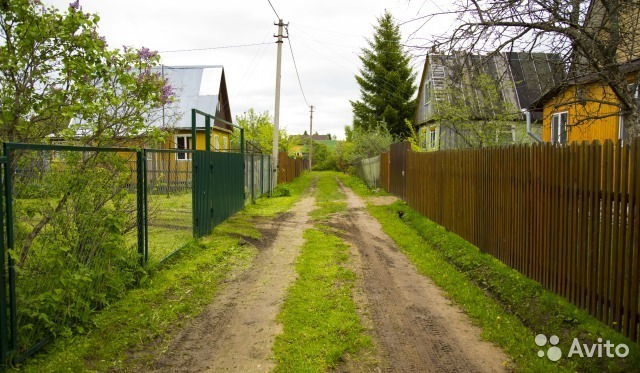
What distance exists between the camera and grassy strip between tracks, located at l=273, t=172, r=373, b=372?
4.08 meters

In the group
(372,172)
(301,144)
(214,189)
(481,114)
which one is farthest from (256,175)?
(301,144)

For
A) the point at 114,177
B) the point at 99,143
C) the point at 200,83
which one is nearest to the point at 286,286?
the point at 114,177

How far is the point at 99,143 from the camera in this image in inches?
240

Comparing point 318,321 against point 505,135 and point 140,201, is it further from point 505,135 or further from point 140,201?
point 505,135

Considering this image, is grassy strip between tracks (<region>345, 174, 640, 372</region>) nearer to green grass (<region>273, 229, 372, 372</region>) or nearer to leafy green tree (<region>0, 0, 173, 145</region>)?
green grass (<region>273, 229, 372, 372</region>)

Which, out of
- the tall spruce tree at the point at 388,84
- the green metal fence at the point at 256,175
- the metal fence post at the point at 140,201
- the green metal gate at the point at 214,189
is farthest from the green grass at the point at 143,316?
the tall spruce tree at the point at 388,84

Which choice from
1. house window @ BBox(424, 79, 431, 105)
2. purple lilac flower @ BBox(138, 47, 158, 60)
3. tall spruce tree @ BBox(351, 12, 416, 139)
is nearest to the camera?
purple lilac flower @ BBox(138, 47, 158, 60)

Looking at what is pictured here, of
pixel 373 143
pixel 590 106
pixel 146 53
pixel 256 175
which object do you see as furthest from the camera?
pixel 373 143

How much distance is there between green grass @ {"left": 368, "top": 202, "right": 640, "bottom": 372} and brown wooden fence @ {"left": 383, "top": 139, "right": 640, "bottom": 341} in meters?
0.15

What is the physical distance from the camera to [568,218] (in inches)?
189

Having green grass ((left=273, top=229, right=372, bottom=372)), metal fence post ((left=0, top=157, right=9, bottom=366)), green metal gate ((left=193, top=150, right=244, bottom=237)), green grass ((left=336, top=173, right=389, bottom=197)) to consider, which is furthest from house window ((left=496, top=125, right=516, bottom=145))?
metal fence post ((left=0, top=157, right=9, bottom=366))

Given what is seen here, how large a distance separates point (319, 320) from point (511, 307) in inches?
86.2

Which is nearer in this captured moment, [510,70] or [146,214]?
[146,214]

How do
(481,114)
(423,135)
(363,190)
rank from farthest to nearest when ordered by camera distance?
(423,135) < (363,190) < (481,114)
